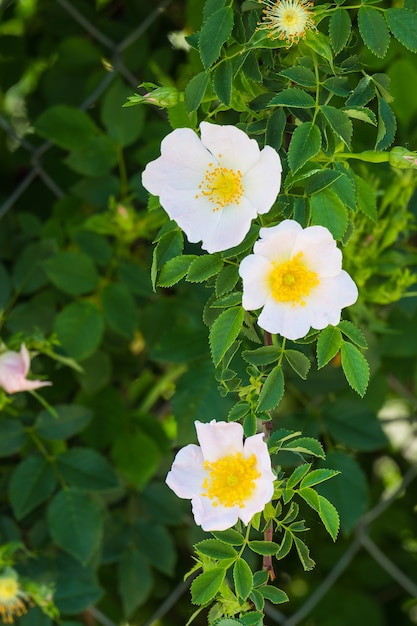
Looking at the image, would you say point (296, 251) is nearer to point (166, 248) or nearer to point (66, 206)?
point (166, 248)

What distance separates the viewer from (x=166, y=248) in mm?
678

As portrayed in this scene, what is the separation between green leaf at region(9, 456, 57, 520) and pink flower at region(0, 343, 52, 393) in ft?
0.44

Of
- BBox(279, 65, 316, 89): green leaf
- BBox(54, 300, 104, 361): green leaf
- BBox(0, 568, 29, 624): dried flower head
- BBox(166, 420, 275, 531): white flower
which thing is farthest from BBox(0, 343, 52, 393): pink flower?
BBox(279, 65, 316, 89): green leaf

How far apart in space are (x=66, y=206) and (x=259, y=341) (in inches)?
22.0

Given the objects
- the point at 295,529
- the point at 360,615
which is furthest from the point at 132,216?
the point at 360,615

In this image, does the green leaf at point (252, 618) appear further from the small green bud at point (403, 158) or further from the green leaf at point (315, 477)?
the small green bud at point (403, 158)

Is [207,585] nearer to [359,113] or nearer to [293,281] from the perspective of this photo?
[293,281]

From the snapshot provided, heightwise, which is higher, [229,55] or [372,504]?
[229,55]

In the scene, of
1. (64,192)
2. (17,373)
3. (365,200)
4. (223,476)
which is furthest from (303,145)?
(64,192)

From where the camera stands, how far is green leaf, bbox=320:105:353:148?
0.64m

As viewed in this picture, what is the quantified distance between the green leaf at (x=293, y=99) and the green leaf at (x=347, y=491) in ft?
1.81

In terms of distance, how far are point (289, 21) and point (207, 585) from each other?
0.38 meters

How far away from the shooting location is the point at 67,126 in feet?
3.63

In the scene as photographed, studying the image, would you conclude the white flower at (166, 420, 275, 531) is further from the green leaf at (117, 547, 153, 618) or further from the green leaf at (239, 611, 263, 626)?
the green leaf at (117, 547, 153, 618)
